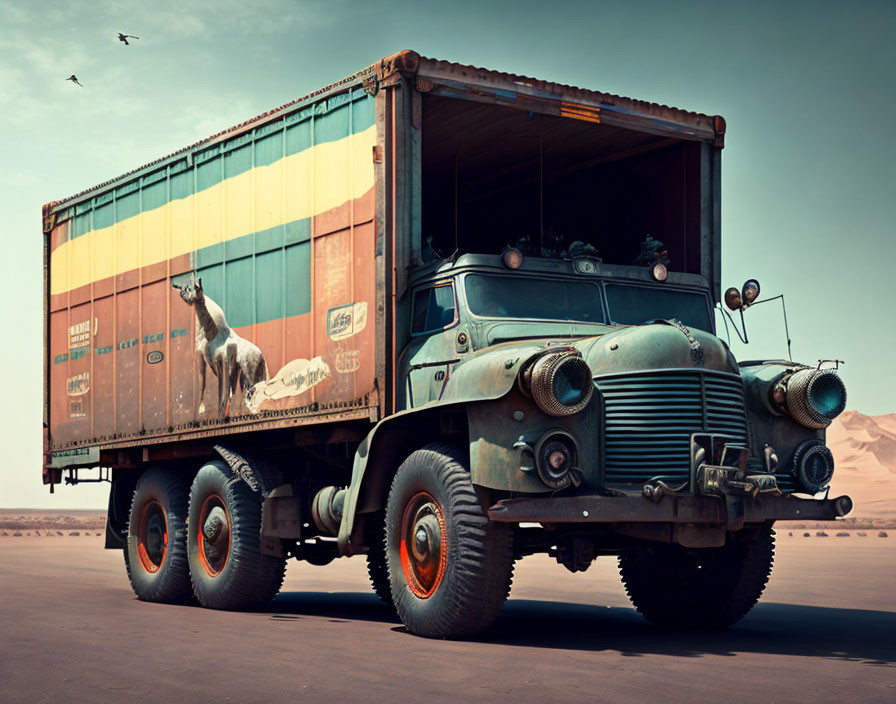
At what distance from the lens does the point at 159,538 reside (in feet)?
53.6

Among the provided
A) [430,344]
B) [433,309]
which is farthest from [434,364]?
[433,309]

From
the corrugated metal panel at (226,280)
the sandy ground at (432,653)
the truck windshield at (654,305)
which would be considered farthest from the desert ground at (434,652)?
the truck windshield at (654,305)

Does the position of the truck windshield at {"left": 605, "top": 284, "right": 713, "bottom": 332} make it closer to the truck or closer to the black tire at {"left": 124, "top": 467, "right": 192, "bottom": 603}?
the truck

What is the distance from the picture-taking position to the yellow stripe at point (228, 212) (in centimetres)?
1315

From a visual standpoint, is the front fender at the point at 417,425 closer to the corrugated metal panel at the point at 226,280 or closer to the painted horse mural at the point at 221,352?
the corrugated metal panel at the point at 226,280

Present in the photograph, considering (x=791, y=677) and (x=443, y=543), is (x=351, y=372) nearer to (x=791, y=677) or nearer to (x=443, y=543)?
(x=443, y=543)

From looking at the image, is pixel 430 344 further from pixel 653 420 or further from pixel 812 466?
pixel 812 466

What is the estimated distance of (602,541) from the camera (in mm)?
11125

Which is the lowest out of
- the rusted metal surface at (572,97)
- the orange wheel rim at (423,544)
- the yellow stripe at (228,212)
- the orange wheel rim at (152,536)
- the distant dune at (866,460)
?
the distant dune at (866,460)

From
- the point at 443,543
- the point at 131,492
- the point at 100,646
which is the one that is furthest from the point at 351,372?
the point at 131,492

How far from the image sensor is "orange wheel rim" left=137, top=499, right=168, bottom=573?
16234 mm

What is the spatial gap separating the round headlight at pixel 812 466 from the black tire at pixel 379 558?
3649 mm

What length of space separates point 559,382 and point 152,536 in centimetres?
809

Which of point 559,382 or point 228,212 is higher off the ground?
point 228,212
